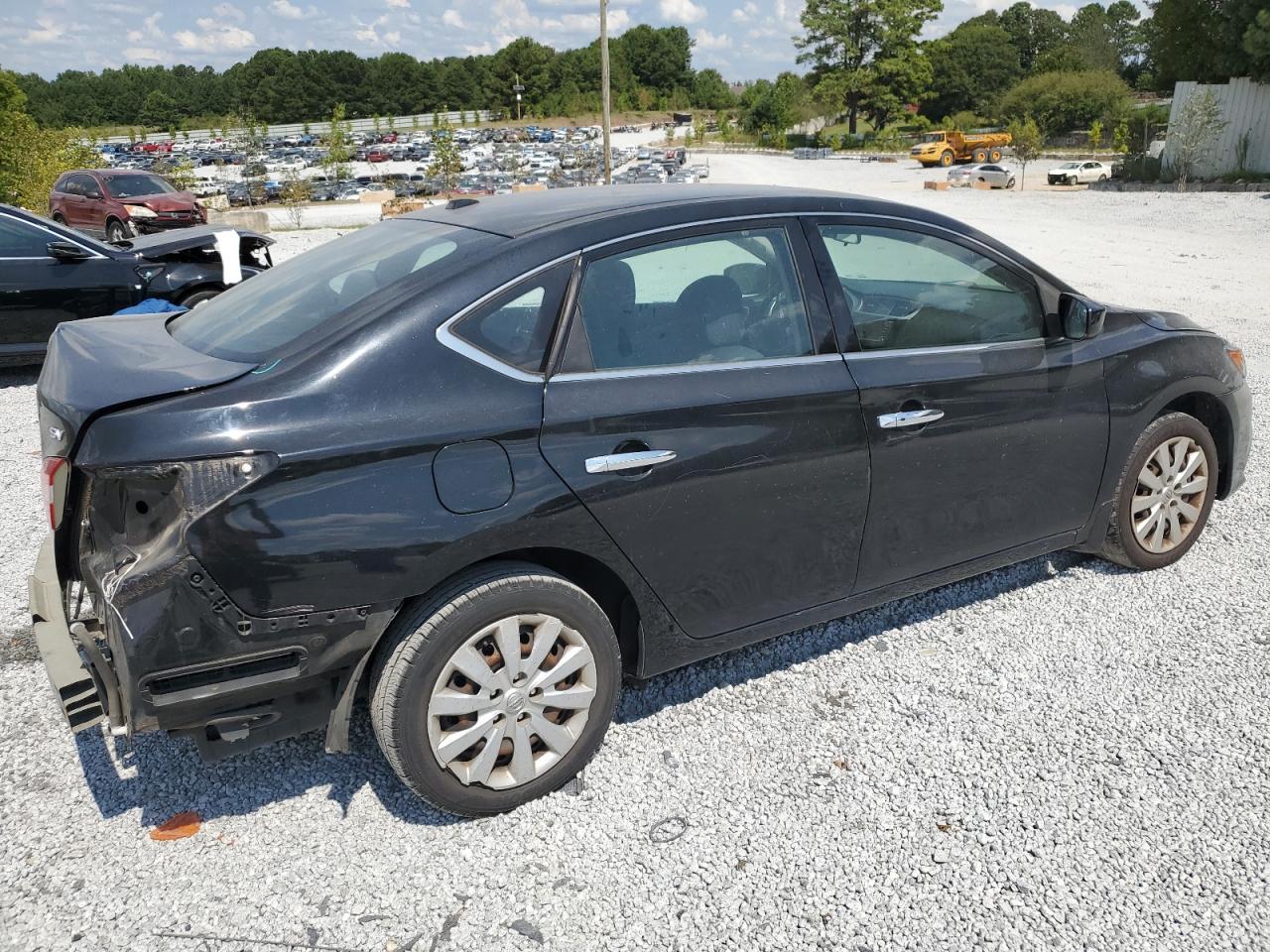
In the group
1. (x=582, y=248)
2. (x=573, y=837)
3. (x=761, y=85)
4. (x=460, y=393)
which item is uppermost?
(x=761, y=85)

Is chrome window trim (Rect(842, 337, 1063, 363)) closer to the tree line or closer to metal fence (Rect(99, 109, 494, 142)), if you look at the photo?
metal fence (Rect(99, 109, 494, 142))

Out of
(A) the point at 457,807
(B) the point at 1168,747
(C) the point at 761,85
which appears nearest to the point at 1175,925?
(B) the point at 1168,747

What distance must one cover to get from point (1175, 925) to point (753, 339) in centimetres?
198

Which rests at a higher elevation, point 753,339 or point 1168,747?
point 753,339

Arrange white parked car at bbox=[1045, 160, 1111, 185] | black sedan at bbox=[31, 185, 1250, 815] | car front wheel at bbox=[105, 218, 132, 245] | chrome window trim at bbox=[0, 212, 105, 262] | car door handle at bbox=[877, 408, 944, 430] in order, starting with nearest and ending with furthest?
1. black sedan at bbox=[31, 185, 1250, 815]
2. car door handle at bbox=[877, 408, 944, 430]
3. chrome window trim at bbox=[0, 212, 105, 262]
4. car front wheel at bbox=[105, 218, 132, 245]
5. white parked car at bbox=[1045, 160, 1111, 185]

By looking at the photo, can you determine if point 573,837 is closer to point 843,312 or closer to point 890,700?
point 890,700

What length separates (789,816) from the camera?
2873 mm

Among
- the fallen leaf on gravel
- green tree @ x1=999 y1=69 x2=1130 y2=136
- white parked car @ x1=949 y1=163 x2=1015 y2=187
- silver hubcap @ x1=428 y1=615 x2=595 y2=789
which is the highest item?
green tree @ x1=999 y1=69 x2=1130 y2=136

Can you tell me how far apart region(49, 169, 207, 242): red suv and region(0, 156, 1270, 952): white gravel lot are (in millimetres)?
20061

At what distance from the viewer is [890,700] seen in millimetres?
3467

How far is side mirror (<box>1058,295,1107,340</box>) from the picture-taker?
3705mm

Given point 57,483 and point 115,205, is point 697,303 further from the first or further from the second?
point 115,205

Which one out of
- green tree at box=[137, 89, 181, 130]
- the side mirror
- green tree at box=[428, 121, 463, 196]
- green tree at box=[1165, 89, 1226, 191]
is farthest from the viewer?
green tree at box=[137, 89, 181, 130]

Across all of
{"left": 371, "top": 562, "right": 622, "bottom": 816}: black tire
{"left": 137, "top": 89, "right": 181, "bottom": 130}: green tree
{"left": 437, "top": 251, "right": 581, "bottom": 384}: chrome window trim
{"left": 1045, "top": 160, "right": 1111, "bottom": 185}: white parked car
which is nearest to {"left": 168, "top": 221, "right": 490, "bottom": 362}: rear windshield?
{"left": 437, "top": 251, "right": 581, "bottom": 384}: chrome window trim
